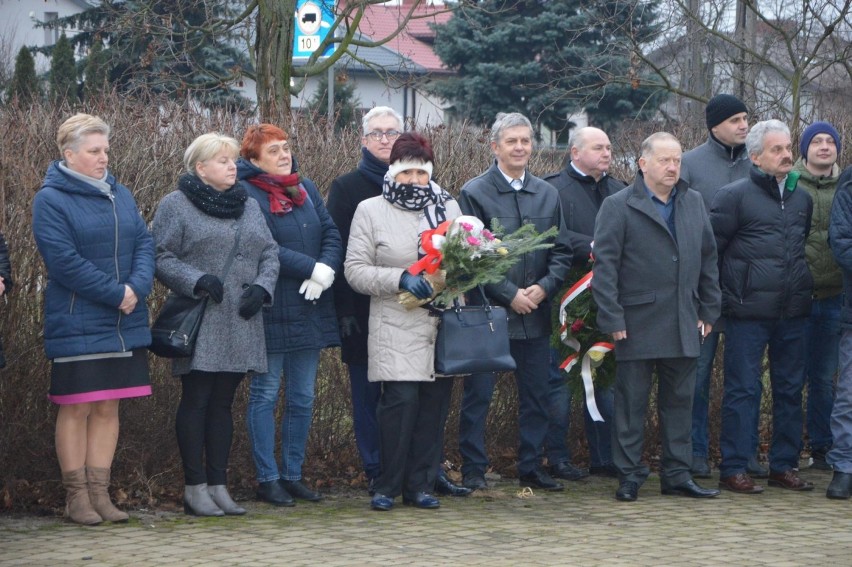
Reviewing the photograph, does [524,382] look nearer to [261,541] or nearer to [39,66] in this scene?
[261,541]

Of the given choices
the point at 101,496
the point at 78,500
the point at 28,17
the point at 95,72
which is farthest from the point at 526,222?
the point at 28,17

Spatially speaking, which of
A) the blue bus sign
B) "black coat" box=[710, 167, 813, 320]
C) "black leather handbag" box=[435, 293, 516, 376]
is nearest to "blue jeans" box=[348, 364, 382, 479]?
"black leather handbag" box=[435, 293, 516, 376]

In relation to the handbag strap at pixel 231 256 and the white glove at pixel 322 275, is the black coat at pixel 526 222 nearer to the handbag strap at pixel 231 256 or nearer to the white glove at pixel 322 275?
the white glove at pixel 322 275

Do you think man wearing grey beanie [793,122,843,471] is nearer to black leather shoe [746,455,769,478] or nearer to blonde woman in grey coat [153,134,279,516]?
black leather shoe [746,455,769,478]

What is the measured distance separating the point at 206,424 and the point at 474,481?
1702 mm

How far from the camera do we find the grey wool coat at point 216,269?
271 inches

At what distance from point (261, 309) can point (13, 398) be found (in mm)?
1404

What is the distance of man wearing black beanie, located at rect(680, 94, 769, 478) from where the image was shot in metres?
8.61

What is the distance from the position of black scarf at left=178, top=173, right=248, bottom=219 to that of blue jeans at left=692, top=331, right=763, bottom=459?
3197mm

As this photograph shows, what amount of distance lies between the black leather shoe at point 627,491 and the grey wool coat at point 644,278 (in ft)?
2.42

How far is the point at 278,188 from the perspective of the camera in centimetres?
735

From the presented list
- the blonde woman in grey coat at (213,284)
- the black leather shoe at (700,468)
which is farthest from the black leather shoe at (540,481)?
the blonde woman in grey coat at (213,284)

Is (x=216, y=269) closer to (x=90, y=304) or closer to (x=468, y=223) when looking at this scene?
(x=90, y=304)

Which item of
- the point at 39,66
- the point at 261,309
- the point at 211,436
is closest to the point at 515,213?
the point at 261,309
